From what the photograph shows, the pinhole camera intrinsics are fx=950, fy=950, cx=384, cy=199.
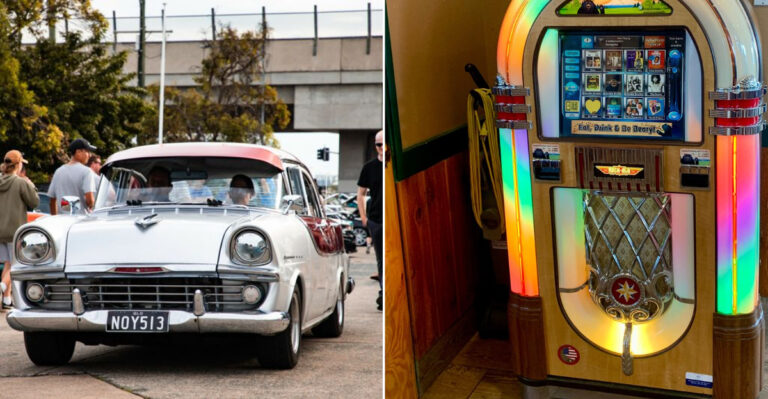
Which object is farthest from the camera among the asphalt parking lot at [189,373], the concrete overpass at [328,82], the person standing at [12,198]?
the concrete overpass at [328,82]

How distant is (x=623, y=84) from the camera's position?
9.74 ft

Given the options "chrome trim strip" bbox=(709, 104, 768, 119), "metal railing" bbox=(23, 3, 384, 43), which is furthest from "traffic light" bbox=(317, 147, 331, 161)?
"chrome trim strip" bbox=(709, 104, 768, 119)

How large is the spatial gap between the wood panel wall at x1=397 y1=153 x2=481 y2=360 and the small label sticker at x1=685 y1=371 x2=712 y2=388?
90 centimetres

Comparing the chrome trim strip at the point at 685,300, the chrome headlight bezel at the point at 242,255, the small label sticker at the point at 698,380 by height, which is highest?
the chrome headlight bezel at the point at 242,255

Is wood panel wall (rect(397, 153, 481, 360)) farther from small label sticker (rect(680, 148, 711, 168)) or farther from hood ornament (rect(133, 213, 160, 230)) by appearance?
hood ornament (rect(133, 213, 160, 230))

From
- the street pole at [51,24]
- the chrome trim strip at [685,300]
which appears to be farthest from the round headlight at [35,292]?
the street pole at [51,24]

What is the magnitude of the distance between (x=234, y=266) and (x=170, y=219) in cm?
41

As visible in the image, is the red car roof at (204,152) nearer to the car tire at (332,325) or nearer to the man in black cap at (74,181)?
the man in black cap at (74,181)

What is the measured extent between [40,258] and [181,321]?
0.68 m

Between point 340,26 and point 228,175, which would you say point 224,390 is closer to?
point 228,175

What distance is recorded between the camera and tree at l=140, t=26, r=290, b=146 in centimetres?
1385

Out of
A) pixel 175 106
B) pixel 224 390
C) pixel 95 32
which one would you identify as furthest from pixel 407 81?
pixel 175 106

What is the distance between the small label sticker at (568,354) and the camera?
328 centimetres

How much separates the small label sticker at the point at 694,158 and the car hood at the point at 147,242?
6.43 ft
